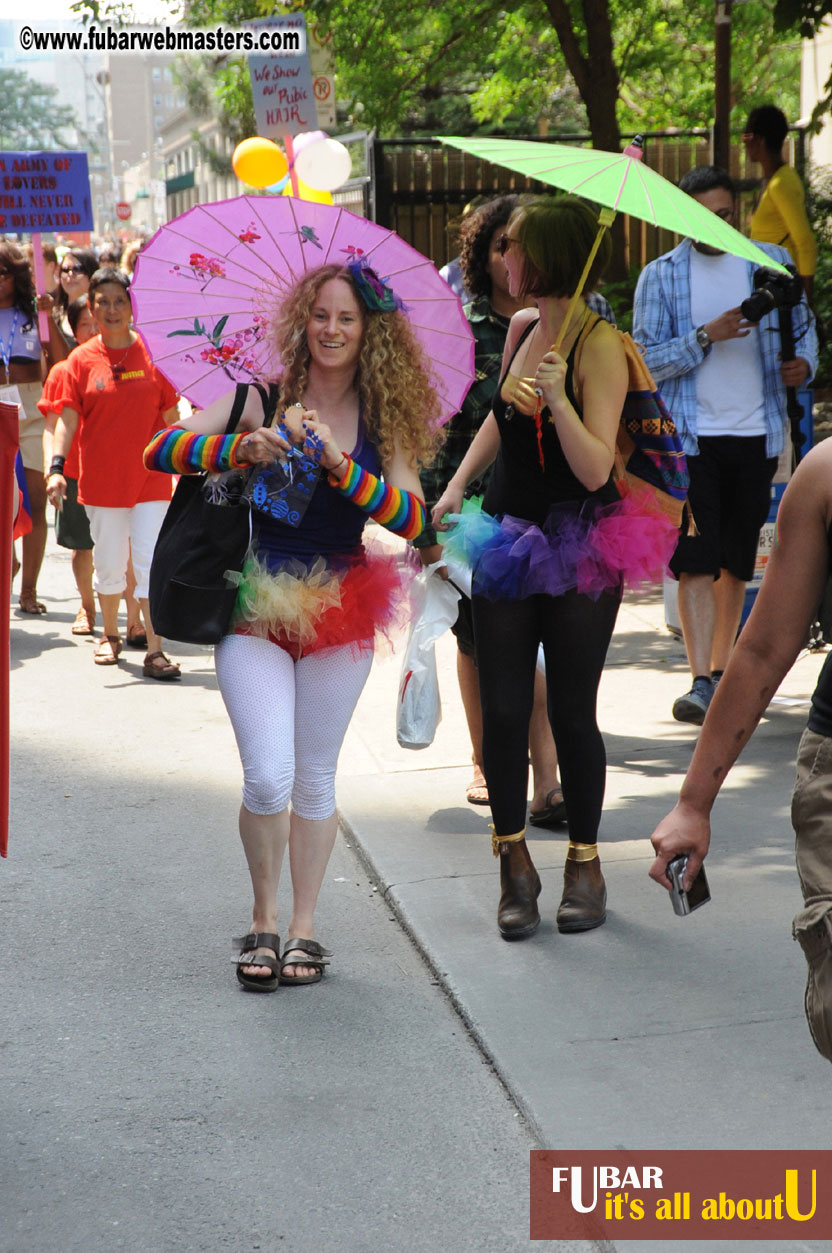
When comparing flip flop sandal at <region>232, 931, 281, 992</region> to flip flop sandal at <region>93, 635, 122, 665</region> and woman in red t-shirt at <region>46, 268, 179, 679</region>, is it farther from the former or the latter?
flip flop sandal at <region>93, 635, 122, 665</region>

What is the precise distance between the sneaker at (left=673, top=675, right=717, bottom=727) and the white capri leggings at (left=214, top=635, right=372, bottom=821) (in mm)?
2614

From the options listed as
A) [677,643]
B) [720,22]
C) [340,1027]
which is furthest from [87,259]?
[340,1027]

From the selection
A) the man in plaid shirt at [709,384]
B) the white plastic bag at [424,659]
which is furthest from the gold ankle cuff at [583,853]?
the man in plaid shirt at [709,384]

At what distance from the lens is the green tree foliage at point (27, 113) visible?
365ft

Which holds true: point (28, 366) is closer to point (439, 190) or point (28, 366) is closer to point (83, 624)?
point (83, 624)

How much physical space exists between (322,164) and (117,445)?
4.99 meters

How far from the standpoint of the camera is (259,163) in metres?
12.4

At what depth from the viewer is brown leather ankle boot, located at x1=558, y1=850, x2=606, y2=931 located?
435 cm

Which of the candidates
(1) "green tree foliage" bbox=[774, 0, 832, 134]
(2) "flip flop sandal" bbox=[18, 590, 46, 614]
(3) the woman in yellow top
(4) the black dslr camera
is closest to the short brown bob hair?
(4) the black dslr camera

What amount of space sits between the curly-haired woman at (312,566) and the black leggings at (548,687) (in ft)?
1.15

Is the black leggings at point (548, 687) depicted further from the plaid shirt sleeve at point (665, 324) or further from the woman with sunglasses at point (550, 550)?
the plaid shirt sleeve at point (665, 324)

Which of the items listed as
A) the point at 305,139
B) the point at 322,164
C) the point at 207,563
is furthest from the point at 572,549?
the point at 305,139

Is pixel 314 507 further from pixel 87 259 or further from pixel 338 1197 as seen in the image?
pixel 87 259

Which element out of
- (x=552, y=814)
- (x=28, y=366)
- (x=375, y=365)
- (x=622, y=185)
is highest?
(x=622, y=185)
